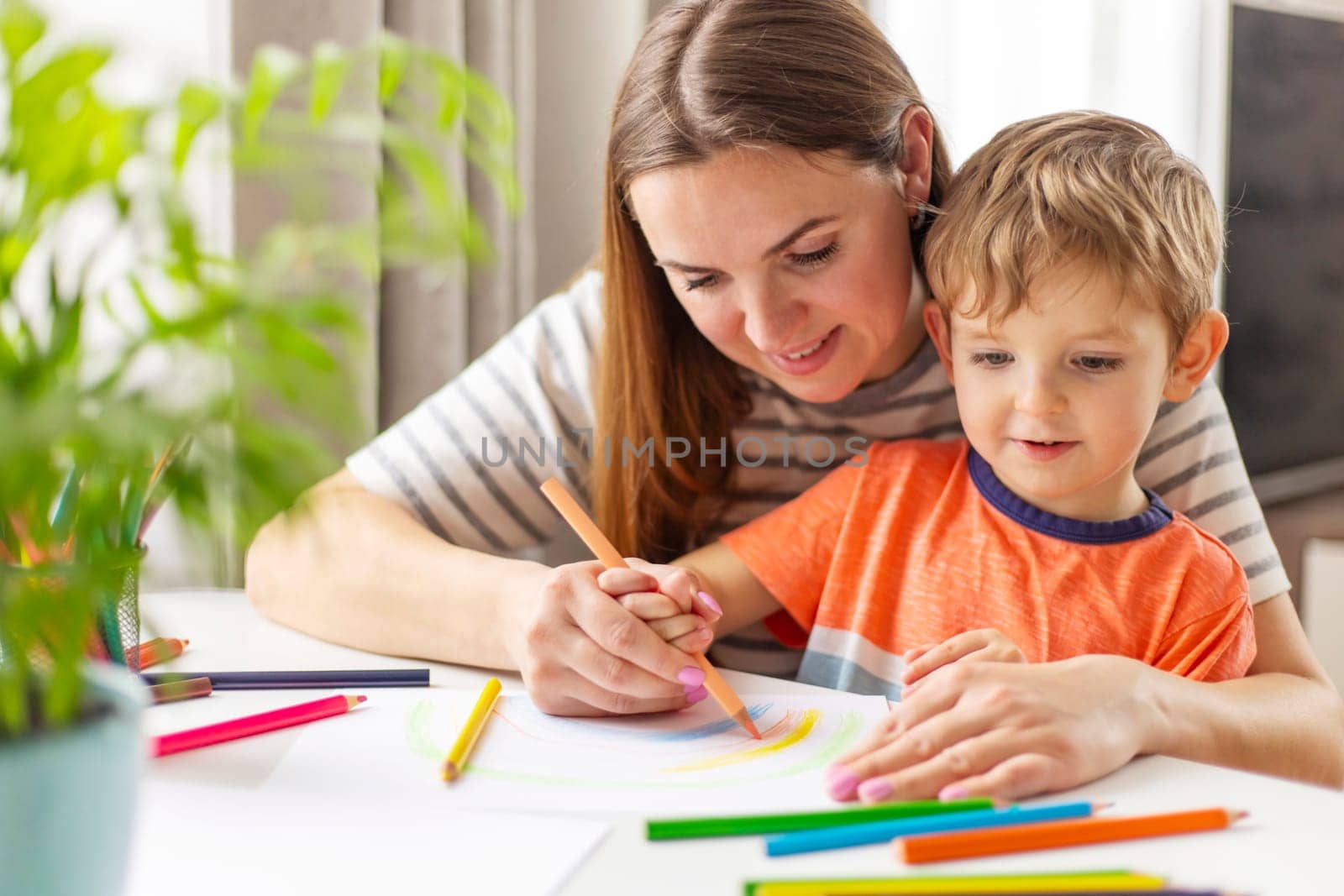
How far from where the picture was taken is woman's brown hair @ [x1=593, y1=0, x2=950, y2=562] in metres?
0.97

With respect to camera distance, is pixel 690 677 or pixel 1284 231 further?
pixel 1284 231

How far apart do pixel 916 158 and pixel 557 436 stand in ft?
1.33

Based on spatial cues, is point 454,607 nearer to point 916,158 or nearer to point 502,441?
point 502,441

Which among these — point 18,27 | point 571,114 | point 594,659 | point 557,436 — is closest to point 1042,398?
point 594,659

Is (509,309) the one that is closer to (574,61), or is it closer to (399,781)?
(574,61)

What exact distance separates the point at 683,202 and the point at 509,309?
0.70 metres

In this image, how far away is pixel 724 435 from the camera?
1.21 m

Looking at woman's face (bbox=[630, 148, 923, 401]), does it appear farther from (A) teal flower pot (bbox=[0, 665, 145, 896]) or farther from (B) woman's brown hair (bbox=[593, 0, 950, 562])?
(A) teal flower pot (bbox=[0, 665, 145, 896])

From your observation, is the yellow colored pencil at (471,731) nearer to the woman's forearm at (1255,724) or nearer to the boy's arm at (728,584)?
the boy's arm at (728,584)

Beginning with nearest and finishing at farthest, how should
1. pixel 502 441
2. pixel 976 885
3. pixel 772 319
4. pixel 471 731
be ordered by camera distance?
pixel 976 885, pixel 471 731, pixel 772 319, pixel 502 441

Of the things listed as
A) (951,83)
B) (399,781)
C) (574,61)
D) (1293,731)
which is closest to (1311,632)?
(951,83)

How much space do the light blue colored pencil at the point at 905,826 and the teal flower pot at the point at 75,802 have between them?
28 centimetres

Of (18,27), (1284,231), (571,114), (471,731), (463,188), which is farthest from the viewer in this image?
(1284,231)

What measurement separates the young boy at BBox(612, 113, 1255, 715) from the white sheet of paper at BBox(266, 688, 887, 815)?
9 cm
